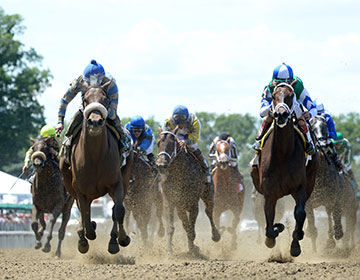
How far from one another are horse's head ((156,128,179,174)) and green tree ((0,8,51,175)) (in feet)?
126

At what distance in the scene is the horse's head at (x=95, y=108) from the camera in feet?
37.7

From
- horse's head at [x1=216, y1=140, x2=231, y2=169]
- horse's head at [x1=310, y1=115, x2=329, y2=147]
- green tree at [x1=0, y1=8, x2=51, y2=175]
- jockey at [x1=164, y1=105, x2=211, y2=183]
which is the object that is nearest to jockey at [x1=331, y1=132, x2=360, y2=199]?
horse's head at [x1=216, y1=140, x2=231, y2=169]

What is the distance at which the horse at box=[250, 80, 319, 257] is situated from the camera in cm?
1232

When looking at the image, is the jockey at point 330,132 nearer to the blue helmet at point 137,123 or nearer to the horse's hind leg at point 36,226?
the blue helmet at point 137,123

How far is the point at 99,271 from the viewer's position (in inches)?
433

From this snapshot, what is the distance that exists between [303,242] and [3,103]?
128 ft

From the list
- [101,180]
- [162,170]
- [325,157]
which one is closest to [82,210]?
[101,180]

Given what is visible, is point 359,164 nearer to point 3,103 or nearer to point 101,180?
point 3,103

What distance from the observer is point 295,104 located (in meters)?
12.5

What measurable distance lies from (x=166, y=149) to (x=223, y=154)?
374 centimetres

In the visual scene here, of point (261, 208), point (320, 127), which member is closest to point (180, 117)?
point (320, 127)

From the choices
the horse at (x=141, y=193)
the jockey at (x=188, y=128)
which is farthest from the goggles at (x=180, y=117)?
the horse at (x=141, y=193)

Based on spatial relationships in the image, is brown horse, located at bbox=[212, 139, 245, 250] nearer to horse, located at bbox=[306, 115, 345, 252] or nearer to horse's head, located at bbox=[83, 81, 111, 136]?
horse, located at bbox=[306, 115, 345, 252]

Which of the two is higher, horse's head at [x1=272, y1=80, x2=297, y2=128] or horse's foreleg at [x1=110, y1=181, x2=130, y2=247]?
horse's head at [x1=272, y1=80, x2=297, y2=128]
